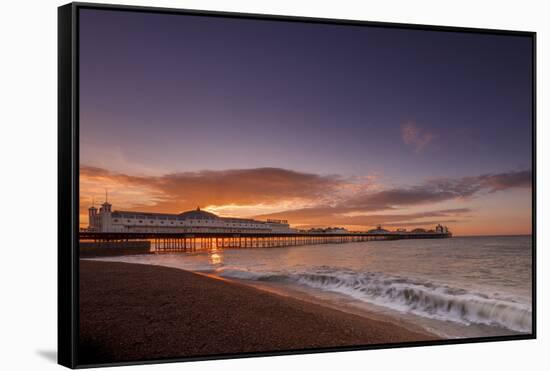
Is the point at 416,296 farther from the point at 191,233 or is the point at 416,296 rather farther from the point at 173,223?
the point at 173,223

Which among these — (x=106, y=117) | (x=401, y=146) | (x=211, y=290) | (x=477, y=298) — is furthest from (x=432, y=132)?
(x=106, y=117)

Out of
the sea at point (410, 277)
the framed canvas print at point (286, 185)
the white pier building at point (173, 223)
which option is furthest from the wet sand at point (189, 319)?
the white pier building at point (173, 223)

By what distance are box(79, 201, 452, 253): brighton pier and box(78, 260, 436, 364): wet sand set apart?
194 mm

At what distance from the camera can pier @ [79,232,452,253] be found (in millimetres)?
5630

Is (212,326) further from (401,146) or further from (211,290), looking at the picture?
(401,146)

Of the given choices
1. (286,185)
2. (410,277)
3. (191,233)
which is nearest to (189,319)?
(191,233)

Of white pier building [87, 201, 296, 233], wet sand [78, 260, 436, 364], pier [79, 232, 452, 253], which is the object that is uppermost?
white pier building [87, 201, 296, 233]

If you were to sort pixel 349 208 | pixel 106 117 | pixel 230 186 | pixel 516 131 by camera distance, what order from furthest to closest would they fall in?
1. pixel 516 131
2. pixel 349 208
3. pixel 230 186
4. pixel 106 117

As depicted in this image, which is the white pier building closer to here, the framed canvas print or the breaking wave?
the framed canvas print

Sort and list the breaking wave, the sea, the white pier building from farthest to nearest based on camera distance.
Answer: the breaking wave
the sea
the white pier building

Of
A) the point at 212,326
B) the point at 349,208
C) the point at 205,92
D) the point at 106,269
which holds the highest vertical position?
the point at 205,92

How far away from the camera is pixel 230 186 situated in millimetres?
6051

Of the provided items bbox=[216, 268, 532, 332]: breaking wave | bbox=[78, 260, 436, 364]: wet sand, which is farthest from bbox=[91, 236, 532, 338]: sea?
bbox=[78, 260, 436, 364]: wet sand

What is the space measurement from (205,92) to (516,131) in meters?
2.93
